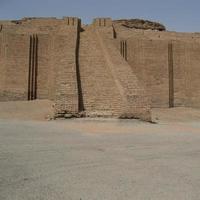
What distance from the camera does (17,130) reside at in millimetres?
9359

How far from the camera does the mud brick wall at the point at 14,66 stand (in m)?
18.3

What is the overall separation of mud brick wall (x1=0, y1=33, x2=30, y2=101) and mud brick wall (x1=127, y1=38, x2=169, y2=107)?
5.22 metres

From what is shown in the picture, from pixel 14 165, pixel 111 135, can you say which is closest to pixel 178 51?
pixel 111 135

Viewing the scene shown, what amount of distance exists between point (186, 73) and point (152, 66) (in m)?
2.12

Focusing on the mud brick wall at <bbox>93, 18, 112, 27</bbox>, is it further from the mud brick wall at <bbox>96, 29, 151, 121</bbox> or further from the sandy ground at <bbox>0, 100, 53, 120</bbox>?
the sandy ground at <bbox>0, 100, 53, 120</bbox>

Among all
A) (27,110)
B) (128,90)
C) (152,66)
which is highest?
(152,66)

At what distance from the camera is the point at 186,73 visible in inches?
840

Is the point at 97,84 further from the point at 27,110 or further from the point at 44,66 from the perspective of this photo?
the point at 44,66

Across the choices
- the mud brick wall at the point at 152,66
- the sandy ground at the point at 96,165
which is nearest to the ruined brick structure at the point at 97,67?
the mud brick wall at the point at 152,66

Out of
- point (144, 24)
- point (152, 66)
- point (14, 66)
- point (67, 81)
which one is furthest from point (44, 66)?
point (144, 24)

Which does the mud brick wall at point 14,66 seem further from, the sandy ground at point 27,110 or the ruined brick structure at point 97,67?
the sandy ground at point 27,110

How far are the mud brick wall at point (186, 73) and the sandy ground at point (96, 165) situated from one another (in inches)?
447

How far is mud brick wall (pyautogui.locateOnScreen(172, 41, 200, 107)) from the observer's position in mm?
21000

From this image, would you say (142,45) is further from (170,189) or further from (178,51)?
(170,189)
